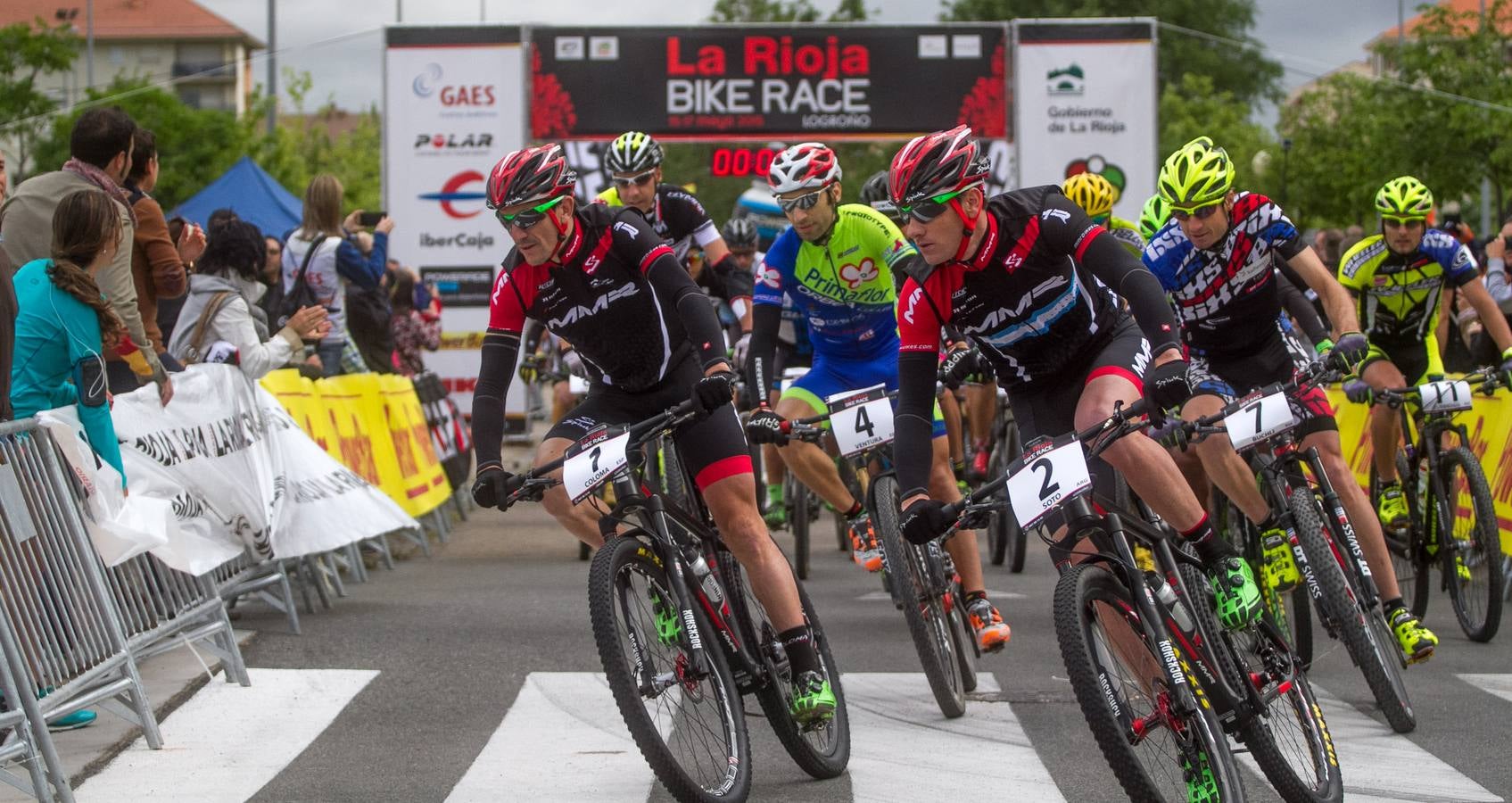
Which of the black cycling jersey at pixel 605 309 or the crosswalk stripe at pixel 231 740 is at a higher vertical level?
the black cycling jersey at pixel 605 309

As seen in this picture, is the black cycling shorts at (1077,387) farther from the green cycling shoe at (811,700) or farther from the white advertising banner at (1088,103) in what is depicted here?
the white advertising banner at (1088,103)

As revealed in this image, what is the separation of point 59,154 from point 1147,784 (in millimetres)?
53351

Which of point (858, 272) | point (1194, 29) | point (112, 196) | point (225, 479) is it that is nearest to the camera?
point (112, 196)

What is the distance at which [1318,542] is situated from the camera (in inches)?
275

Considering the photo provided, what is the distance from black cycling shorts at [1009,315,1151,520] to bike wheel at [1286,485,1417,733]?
1077mm

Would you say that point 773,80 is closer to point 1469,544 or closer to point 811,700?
point 1469,544

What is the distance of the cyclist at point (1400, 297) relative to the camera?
964 cm

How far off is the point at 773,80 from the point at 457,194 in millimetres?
4115

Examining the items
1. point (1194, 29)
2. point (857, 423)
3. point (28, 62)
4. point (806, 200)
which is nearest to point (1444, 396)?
point (857, 423)

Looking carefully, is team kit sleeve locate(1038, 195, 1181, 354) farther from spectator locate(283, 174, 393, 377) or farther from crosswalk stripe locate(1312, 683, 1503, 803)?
spectator locate(283, 174, 393, 377)

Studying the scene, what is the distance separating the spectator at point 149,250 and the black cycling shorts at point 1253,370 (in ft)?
15.1

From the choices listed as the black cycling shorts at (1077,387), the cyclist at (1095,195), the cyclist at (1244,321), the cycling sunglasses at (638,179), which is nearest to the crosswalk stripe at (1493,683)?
the cyclist at (1244,321)

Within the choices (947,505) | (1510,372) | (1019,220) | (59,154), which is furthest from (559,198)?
(59,154)

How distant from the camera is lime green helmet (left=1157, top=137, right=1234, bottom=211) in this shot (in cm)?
741
